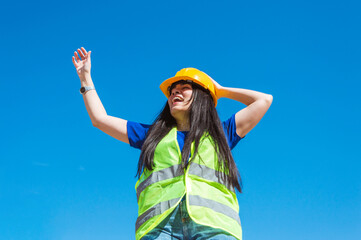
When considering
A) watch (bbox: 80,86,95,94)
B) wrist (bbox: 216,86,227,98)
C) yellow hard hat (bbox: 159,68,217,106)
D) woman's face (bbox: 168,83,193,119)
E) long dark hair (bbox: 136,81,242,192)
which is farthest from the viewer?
wrist (bbox: 216,86,227,98)

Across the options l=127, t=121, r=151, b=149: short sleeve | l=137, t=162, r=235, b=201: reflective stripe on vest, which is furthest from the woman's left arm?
l=127, t=121, r=151, b=149: short sleeve

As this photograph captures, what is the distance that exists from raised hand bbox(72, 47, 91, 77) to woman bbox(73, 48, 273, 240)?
0.04 ft

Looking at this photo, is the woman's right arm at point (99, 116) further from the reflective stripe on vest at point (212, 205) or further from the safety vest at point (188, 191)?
the reflective stripe on vest at point (212, 205)

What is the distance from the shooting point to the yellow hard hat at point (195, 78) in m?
5.25

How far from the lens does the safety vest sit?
159 inches

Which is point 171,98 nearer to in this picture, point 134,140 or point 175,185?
point 134,140

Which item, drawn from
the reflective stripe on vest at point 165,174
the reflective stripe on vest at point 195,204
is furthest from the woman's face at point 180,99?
the reflective stripe on vest at point 195,204

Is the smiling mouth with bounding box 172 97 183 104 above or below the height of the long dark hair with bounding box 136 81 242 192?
above

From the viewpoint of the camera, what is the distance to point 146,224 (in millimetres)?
4125

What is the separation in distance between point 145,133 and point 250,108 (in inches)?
49.3

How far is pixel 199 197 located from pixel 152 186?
52 centimetres

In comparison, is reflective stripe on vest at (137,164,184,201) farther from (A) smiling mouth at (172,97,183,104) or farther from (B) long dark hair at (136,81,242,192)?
(A) smiling mouth at (172,97,183,104)

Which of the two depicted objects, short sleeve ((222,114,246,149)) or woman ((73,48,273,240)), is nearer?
woman ((73,48,273,240))

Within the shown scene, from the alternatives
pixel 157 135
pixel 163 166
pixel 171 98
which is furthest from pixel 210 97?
pixel 163 166
